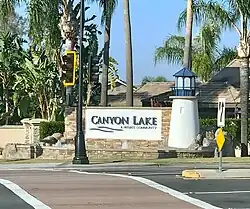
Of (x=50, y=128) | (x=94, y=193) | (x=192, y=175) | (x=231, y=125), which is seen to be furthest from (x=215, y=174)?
(x=50, y=128)

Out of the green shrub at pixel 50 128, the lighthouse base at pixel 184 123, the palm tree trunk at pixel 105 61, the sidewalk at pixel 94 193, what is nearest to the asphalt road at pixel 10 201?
the sidewalk at pixel 94 193

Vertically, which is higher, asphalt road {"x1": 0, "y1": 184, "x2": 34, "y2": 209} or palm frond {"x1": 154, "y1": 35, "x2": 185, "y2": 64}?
palm frond {"x1": 154, "y1": 35, "x2": 185, "y2": 64}

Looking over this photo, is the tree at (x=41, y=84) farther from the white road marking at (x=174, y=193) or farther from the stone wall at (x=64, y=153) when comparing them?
the white road marking at (x=174, y=193)

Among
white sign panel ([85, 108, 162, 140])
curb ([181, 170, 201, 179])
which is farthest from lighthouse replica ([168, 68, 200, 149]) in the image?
curb ([181, 170, 201, 179])

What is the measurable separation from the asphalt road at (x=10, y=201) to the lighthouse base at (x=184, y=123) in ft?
54.1

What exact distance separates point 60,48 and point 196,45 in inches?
884

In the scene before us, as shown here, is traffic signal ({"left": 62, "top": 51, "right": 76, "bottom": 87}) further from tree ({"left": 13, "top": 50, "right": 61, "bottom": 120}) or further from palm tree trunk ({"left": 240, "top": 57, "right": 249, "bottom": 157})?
tree ({"left": 13, "top": 50, "right": 61, "bottom": 120})

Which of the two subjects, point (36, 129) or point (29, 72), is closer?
point (36, 129)

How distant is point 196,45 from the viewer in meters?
58.8

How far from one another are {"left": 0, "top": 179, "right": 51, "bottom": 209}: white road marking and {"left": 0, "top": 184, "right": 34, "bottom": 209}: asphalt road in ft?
0.41

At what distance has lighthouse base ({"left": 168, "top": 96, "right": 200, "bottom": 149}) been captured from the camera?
31.6m

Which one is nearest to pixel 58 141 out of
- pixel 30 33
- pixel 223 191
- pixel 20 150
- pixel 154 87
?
pixel 20 150

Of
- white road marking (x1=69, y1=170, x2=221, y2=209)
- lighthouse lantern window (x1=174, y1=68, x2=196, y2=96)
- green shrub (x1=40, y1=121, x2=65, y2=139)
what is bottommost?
white road marking (x1=69, y1=170, x2=221, y2=209)

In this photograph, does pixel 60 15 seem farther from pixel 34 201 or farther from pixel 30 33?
pixel 34 201
